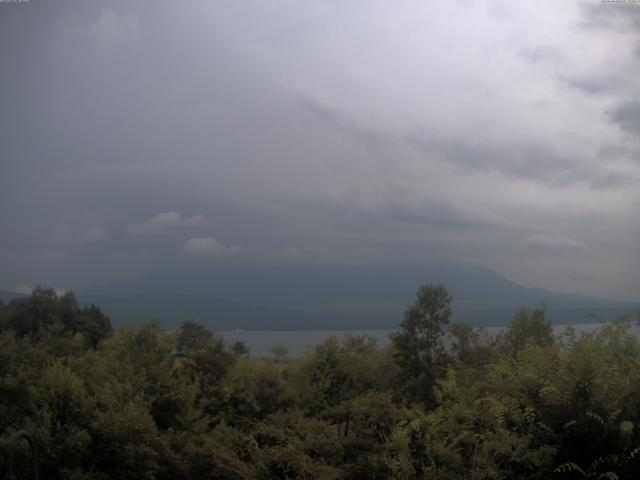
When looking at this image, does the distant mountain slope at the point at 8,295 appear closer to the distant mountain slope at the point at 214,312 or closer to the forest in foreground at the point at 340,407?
the forest in foreground at the point at 340,407

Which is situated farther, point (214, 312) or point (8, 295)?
point (214, 312)

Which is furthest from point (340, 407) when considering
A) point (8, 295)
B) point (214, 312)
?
point (214, 312)

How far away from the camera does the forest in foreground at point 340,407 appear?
7.45 meters

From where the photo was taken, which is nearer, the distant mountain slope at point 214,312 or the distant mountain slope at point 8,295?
the distant mountain slope at point 8,295

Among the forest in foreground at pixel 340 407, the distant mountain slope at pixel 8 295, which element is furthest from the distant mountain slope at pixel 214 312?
the forest in foreground at pixel 340 407

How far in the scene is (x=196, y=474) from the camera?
36.4 feet

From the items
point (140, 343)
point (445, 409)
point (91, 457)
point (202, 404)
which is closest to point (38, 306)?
point (140, 343)

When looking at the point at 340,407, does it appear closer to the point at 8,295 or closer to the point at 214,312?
the point at 8,295

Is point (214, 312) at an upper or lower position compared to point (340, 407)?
lower

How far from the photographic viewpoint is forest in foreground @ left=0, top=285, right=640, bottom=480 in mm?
7445

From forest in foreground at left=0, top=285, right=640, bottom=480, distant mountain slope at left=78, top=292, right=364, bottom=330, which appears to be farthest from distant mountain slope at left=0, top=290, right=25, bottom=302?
distant mountain slope at left=78, top=292, right=364, bottom=330

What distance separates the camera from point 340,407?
13258mm

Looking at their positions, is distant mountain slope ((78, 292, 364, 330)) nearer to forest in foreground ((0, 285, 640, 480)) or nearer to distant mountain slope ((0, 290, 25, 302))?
distant mountain slope ((0, 290, 25, 302))

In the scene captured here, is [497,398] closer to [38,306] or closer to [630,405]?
[630,405]
